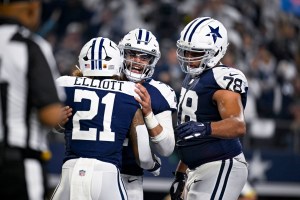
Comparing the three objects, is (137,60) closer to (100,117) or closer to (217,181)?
(100,117)

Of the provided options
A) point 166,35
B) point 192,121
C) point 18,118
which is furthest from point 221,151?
point 166,35

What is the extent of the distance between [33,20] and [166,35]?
8.54 metres

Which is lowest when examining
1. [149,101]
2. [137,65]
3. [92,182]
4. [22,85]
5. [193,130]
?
[92,182]

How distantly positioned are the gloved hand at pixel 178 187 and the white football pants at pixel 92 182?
0.83m

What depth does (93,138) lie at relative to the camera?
554 centimetres

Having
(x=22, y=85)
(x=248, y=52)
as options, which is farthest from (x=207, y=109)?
(x=248, y=52)

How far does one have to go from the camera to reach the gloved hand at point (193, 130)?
5797 millimetres

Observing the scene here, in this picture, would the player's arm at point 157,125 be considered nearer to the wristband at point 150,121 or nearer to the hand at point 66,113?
the wristband at point 150,121

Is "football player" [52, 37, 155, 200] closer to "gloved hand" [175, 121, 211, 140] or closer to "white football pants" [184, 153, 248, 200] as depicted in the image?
"gloved hand" [175, 121, 211, 140]

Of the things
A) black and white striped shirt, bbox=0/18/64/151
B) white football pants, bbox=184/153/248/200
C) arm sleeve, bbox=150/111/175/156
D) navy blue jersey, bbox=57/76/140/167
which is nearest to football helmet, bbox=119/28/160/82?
arm sleeve, bbox=150/111/175/156

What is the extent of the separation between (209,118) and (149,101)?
541 millimetres

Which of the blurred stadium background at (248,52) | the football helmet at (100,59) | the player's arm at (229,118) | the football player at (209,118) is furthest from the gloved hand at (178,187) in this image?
the blurred stadium background at (248,52)

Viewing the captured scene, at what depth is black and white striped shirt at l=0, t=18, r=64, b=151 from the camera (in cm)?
433

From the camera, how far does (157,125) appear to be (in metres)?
5.75
